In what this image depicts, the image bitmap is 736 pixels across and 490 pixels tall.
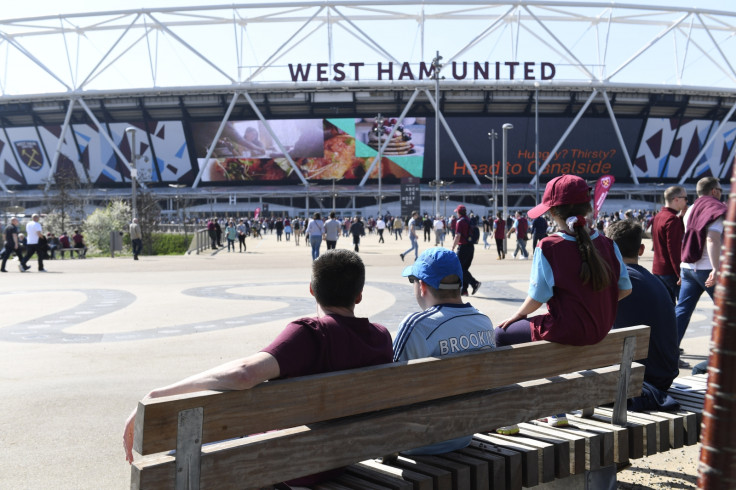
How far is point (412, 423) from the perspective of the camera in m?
2.80

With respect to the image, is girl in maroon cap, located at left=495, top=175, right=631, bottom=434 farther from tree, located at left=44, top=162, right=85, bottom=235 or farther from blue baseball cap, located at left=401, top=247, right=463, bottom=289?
tree, located at left=44, top=162, right=85, bottom=235

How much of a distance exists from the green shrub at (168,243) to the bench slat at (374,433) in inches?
1331

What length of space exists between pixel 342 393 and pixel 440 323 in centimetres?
81

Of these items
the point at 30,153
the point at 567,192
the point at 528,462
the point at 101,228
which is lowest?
the point at 101,228

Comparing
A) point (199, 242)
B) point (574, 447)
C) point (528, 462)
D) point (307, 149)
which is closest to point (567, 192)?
point (574, 447)

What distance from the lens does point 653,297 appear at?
4238 mm

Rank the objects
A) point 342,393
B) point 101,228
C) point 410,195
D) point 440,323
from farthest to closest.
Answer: point 101,228, point 410,195, point 440,323, point 342,393

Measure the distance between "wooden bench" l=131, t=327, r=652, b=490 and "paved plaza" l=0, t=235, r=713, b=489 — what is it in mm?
2141

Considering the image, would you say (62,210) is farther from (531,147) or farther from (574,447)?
(531,147)

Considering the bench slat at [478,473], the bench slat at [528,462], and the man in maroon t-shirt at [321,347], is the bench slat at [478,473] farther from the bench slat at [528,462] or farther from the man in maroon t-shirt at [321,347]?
the man in maroon t-shirt at [321,347]

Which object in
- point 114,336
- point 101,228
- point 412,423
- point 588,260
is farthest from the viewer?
point 101,228

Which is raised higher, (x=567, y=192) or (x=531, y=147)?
(x=531, y=147)

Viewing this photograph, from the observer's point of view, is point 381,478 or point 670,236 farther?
point 670,236

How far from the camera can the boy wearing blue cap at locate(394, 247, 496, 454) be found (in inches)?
125
